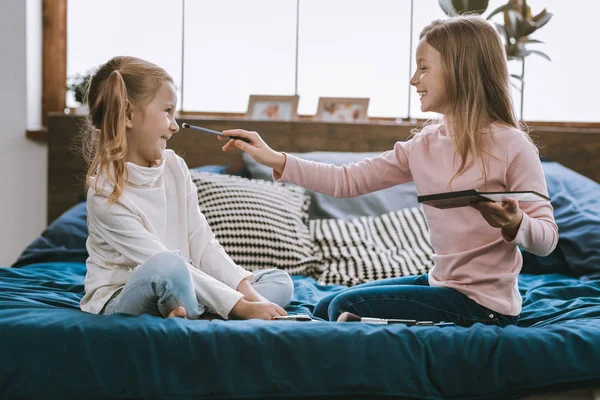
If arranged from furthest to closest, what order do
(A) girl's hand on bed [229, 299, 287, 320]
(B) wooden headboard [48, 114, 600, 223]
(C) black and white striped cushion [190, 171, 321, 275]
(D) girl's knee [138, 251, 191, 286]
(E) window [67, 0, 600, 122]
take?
1. (E) window [67, 0, 600, 122]
2. (B) wooden headboard [48, 114, 600, 223]
3. (C) black and white striped cushion [190, 171, 321, 275]
4. (A) girl's hand on bed [229, 299, 287, 320]
5. (D) girl's knee [138, 251, 191, 286]

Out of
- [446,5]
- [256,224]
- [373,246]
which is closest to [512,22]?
[446,5]

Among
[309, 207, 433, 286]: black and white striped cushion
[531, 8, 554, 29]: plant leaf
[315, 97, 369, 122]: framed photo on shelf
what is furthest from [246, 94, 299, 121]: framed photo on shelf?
[531, 8, 554, 29]: plant leaf

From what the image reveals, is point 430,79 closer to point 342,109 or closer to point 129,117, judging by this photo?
point 129,117

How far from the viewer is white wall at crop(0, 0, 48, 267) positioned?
3262 millimetres

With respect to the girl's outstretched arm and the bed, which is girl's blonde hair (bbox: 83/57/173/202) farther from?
the bed

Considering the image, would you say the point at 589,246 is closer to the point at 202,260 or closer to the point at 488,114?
the point at 488,114

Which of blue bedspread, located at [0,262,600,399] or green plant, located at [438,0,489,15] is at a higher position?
green plant, located at [438,0,489,15]

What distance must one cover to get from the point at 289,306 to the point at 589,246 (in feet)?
3.31

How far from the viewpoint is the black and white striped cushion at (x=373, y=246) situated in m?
2.18

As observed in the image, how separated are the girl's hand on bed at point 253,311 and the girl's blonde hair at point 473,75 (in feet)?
1.67

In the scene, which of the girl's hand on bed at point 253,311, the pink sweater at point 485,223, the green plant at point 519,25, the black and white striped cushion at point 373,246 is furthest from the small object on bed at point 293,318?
the green plant at point 519,25

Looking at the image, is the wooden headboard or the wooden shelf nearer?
the wooden headboard

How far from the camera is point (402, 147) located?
1712mm

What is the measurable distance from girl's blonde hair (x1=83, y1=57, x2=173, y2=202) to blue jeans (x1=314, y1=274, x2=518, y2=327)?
0.55m
